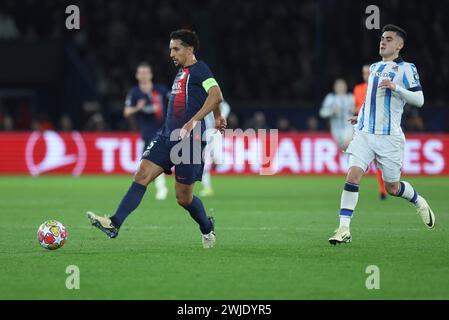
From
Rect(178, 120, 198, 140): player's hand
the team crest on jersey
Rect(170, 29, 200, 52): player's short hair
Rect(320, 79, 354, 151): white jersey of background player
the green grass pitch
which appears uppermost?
Rect(320, 79, 354, 151): white jersey of background player

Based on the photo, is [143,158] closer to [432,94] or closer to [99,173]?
[99,173]

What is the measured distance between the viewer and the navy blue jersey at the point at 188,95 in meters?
10.6

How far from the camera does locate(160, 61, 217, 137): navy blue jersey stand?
10.6 m

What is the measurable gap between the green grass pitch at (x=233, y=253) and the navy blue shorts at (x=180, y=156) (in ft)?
2.61

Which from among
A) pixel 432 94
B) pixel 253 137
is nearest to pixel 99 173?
pixel 253 137

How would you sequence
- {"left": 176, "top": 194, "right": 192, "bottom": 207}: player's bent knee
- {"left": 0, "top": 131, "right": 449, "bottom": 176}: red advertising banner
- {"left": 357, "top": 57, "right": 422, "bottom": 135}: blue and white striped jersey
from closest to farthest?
{"left": 176, "top": 194, "right": 192, "bottom": 207}: player's bent knee, {"left": 357, "top": 57, "right": 422, "bottom": 135}: blue and white striped jersey, {"left": 0, "top": 131, "right": 449, "bottom": 176}: red advertising banner

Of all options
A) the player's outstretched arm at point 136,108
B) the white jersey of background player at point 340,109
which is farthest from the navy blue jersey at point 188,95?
the white jersey of background player at point 340,109

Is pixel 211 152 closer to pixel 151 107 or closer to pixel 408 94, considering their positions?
pixel 151 107

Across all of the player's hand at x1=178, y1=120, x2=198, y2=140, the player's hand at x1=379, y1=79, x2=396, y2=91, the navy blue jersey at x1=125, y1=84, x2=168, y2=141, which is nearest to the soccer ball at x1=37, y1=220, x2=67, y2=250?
the player's hand at x1=178, y1=120, x2=198, y2=140

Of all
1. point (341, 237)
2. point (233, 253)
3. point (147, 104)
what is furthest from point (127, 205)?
point (147, 104)

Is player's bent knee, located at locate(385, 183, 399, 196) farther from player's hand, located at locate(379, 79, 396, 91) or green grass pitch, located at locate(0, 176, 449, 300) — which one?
player's hand, located at locate(379, 79, 396, 91)

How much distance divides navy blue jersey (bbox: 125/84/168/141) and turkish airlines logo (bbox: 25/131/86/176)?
7825 mm

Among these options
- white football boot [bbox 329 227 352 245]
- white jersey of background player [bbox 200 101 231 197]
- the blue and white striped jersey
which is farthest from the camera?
white jersey of background player [bbox 200 101 231 197]

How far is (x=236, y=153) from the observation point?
25.4 meters
